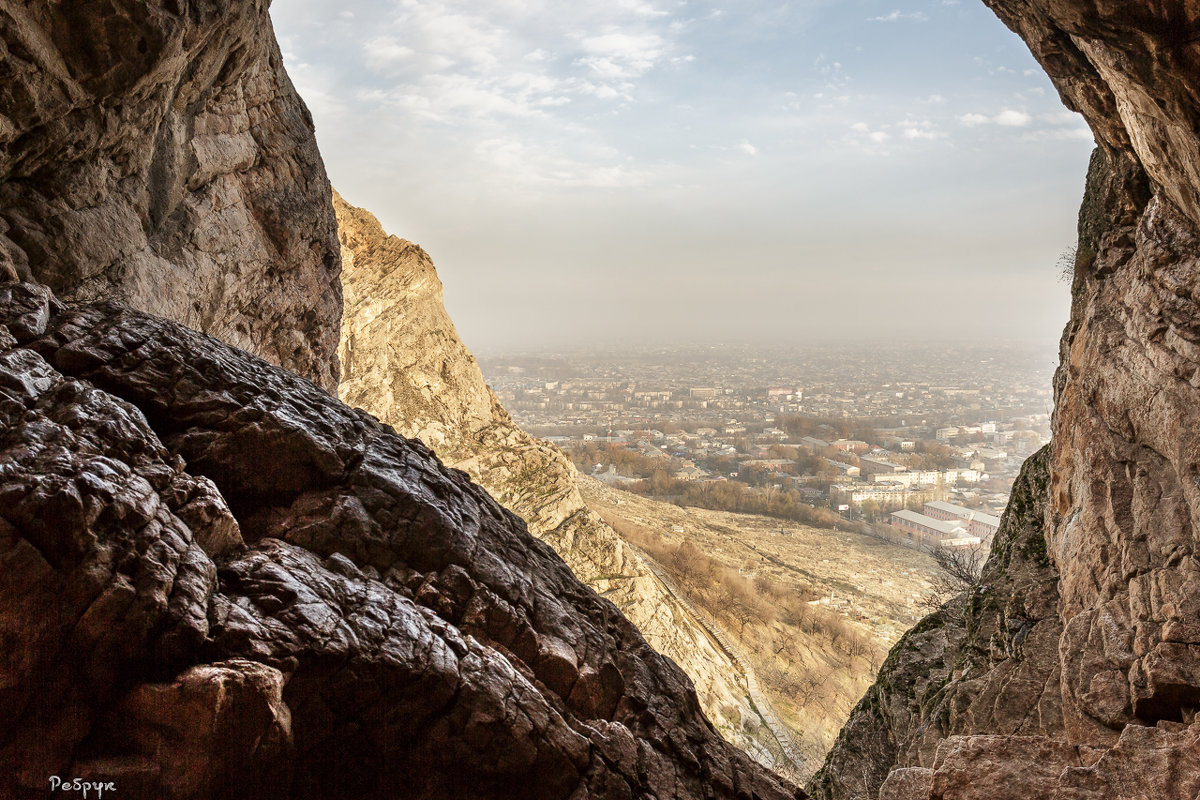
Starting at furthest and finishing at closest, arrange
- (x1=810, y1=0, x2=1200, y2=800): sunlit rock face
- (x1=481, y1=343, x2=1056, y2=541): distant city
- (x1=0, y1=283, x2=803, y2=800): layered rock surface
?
(x1=481, y1=343, x2=1056, y2=541): distant city < (x1=810, y1=0, x2=1200, y2=800): sunlit rock face < (x1=0, y1=283, x2=803, y2=800): layered rock surface

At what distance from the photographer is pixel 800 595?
39156 millimetres

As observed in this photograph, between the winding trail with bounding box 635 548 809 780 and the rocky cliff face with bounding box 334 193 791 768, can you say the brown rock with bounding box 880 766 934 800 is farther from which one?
the rocky cliff face with bounding box 334 193 791 768

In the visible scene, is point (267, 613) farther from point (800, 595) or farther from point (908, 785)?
point (800, 595)

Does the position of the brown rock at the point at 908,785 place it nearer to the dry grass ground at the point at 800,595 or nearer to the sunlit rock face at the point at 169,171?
the sunlit rock face at the point at 169,171

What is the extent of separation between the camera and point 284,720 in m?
5.37

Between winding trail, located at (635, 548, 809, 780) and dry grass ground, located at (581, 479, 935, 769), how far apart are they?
854mm

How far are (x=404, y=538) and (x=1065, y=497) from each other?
41.5 feet

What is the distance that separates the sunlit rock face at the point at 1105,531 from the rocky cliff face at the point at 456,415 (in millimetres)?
16801

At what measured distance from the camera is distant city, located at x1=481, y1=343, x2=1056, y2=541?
63156 millimetres

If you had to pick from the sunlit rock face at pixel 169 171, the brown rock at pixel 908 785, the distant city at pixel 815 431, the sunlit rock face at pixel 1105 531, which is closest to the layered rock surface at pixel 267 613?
the sunlit rock face at pixel 169 171

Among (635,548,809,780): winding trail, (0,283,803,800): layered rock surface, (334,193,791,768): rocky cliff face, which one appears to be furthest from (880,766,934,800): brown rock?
(334,193,791,768): rocky cliff face

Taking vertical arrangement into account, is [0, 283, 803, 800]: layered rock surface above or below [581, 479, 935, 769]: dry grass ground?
above

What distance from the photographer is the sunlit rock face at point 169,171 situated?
7328 mm

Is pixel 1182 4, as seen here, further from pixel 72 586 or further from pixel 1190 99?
pixel 72 586
